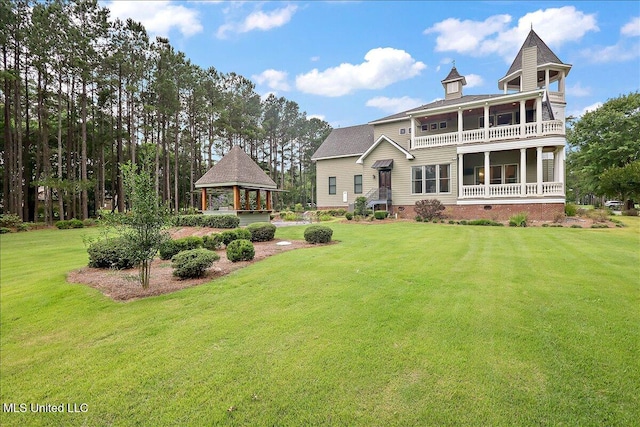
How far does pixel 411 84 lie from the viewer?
2227 cm

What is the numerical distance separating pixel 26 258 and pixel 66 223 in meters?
13.0

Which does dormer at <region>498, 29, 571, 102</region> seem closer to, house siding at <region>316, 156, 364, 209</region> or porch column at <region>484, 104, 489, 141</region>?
porch column at <region>484, 104, 489, 141</region>

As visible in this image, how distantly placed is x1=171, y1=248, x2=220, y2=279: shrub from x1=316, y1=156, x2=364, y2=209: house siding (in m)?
19.6

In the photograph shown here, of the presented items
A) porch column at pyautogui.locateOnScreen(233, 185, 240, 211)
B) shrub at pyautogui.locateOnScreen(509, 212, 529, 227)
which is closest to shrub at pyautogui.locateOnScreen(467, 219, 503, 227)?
shrub at pyautogui.locateOnScreen(509, 212, 529, 227)

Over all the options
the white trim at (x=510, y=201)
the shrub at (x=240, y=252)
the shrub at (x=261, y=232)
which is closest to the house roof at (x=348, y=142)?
the white trim at (x=510, y=201)

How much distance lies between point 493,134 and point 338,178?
12.3m

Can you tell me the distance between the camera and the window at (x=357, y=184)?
2584 cm

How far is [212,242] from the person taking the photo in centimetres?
1019

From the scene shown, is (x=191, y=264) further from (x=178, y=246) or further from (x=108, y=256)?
(x=108, y=256)

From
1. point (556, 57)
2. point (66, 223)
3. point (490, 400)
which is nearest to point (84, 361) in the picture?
point (490, 400)

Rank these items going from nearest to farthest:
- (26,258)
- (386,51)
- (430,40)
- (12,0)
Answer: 1. (26,258)
2. (430,40)
3. (12,0)
4. (386,51)

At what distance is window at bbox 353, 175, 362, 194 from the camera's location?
84.8 feet

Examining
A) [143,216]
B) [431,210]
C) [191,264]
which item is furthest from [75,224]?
[431,210]

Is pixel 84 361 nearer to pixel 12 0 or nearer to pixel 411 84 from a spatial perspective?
pixel 411 84
